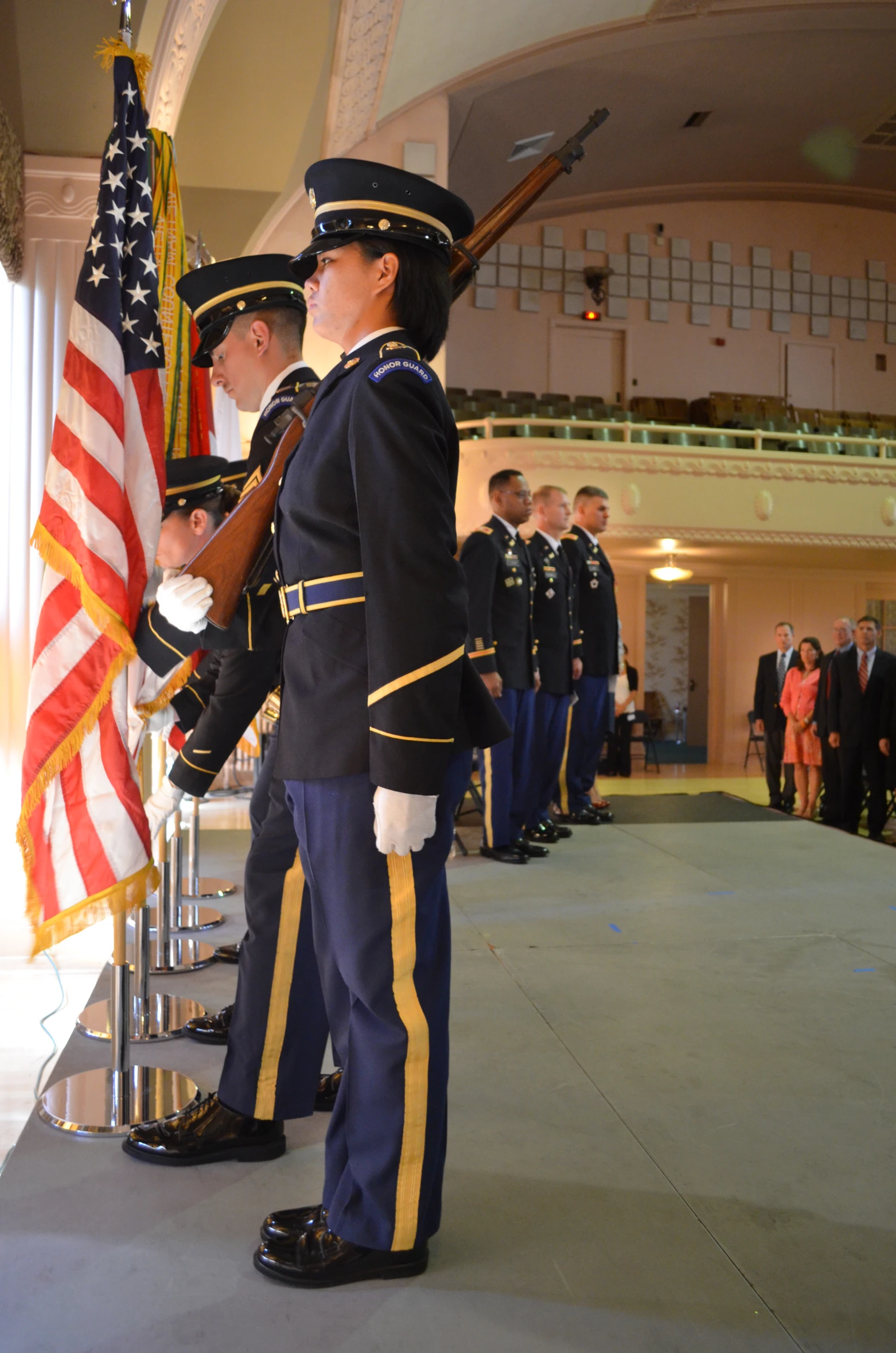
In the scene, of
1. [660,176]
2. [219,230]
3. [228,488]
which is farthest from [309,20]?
[660,176]

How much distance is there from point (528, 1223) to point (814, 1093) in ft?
2.53

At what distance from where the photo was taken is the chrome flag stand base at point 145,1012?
2.30 metres

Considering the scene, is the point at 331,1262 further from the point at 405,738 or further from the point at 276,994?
the point at 405,738

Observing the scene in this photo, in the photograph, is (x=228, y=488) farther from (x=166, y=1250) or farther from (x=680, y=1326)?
(x=680, y=1326)

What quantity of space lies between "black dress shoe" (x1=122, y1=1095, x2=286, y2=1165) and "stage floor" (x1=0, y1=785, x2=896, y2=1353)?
0.02m

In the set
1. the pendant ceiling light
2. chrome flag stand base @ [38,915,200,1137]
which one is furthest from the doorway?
chrome flag stand base @ [38,915,200,1137]

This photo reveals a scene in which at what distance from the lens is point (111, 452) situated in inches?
81.0

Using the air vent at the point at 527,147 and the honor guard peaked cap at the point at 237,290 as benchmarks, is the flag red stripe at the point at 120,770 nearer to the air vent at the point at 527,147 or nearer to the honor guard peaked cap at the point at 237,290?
the honor guard peaked cap at the point at 237,290

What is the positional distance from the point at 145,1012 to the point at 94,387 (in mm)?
1358

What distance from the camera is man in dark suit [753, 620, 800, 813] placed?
880cm

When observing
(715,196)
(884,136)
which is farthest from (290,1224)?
(715,196)

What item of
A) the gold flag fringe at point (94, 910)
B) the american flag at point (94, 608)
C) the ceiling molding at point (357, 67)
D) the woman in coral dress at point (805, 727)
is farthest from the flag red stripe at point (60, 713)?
the ceiling molding at point (357, 67)

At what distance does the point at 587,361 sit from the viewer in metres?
15.7

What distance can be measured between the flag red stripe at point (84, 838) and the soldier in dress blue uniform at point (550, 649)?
122 inches
